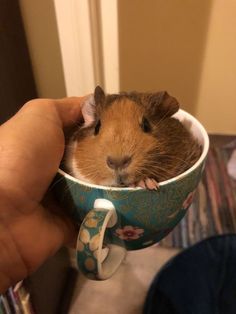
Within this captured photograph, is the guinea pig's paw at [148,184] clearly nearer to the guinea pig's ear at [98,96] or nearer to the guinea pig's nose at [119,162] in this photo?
the guinea pig's nose at [119,162]

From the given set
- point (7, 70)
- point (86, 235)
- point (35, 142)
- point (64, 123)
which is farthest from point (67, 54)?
point (86, 235)

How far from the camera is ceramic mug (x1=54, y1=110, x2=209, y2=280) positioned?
1.55ft

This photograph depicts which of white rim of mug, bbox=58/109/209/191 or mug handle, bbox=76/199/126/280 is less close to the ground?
white rim of mug, bbox=58/109/209/191

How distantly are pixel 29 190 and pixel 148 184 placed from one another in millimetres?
208

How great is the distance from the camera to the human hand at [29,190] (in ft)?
1.86

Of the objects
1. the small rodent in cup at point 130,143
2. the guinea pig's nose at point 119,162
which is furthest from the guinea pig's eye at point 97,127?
the guinea pig's nose at point 119,162

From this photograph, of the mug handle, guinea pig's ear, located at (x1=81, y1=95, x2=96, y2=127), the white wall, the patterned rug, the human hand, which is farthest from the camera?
the patterned rug

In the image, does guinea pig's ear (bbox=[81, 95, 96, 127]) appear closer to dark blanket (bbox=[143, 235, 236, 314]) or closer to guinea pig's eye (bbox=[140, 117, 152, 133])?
guinea pig's eye (bbox=[140, 117, 152, 133])

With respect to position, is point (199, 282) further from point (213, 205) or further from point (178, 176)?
point (178, 176)

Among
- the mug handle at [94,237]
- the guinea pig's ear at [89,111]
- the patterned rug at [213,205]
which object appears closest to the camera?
the mug handle at [94,237]

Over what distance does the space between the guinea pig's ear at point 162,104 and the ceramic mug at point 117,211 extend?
115 mm

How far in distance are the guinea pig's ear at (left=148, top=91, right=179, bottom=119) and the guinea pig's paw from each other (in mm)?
190

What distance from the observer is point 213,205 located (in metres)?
1.36

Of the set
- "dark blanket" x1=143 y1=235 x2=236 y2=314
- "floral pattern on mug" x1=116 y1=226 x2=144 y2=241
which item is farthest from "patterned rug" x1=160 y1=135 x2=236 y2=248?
"floral pattern on mug" x1=116 y1=226 x2=144 y2=241
